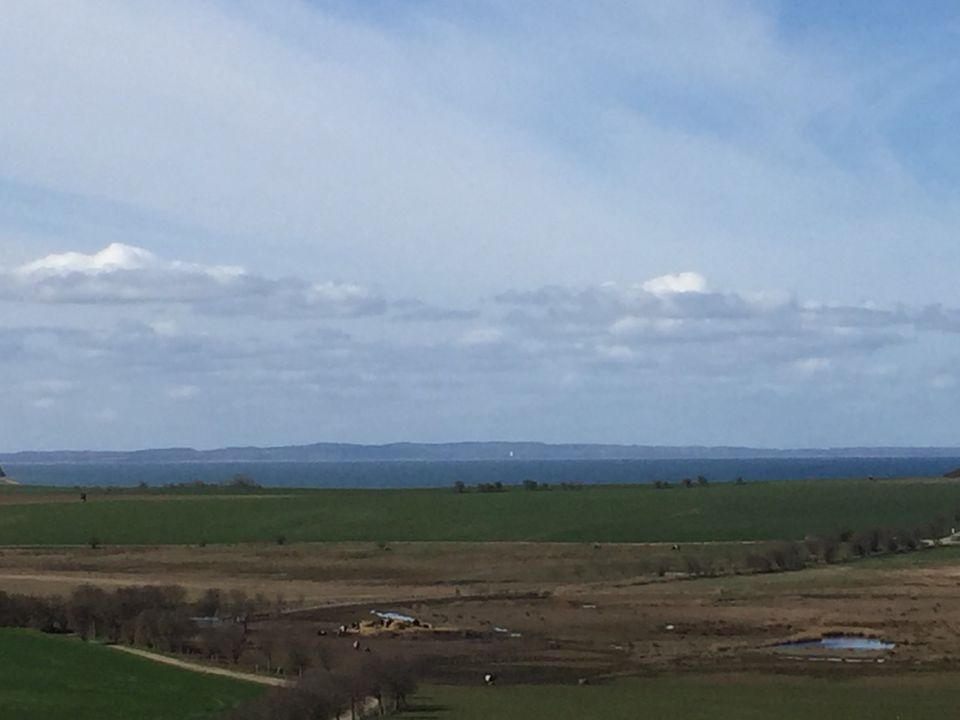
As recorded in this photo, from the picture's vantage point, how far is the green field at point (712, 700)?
39.2 metres

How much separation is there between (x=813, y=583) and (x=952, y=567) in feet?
34.7

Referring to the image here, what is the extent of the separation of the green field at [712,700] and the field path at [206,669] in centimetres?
496

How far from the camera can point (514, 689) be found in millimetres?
44969

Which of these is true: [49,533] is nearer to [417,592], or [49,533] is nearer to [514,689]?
[417,592]

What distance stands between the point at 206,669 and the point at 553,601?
26147 mm

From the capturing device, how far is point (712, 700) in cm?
4188

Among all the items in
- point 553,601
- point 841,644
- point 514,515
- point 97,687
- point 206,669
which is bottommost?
point 841,644

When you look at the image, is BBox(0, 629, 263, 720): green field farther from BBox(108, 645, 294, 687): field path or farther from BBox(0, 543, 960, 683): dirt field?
BBox(0, 543, 960, 683): dirt field

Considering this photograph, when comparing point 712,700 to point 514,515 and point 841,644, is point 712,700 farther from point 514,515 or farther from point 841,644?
point 514,515

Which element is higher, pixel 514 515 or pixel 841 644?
pixel 514 515

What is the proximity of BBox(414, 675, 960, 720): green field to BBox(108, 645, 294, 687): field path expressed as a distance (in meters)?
4.96

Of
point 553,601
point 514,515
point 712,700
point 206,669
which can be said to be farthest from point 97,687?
point 514,515

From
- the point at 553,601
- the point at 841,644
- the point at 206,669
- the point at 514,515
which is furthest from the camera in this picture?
the point at 514,515

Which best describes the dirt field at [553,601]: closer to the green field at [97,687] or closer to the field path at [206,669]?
the field path at [206,669]
